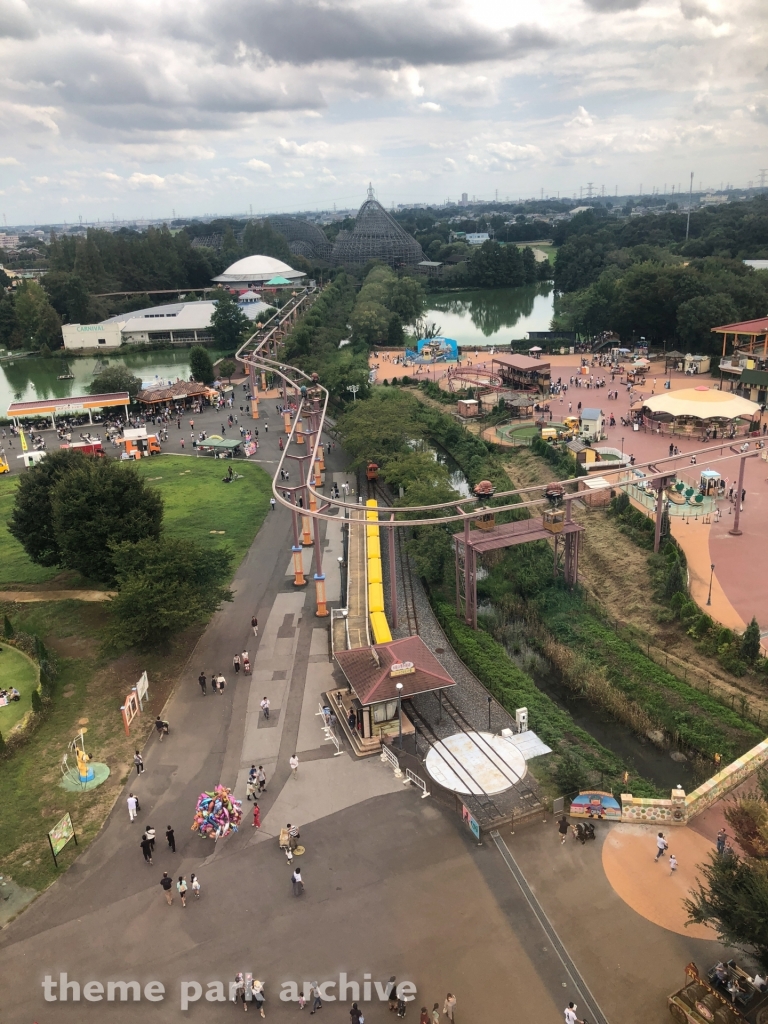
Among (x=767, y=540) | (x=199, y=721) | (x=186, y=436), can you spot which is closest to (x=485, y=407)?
(x=186, y=436)

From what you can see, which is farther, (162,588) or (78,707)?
(162,588)

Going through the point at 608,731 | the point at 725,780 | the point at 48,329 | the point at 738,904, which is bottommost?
the point at 608,731

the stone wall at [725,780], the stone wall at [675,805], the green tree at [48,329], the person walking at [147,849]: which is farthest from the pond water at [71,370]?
the stone wall at [725,780]

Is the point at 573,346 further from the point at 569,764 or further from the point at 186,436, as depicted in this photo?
the point at 569,764

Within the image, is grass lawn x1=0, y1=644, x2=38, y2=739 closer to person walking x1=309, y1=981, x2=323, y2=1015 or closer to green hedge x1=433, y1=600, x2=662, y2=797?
person walking x1=309, y1=981, x2=323, y2=1015

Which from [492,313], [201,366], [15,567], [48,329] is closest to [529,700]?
[15,567]

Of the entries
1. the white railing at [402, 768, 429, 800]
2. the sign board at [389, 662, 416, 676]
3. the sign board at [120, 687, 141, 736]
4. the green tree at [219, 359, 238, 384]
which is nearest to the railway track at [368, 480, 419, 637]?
the sign board at [389, 662, 416, 676]

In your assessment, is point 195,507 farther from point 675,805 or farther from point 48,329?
point 48,329
